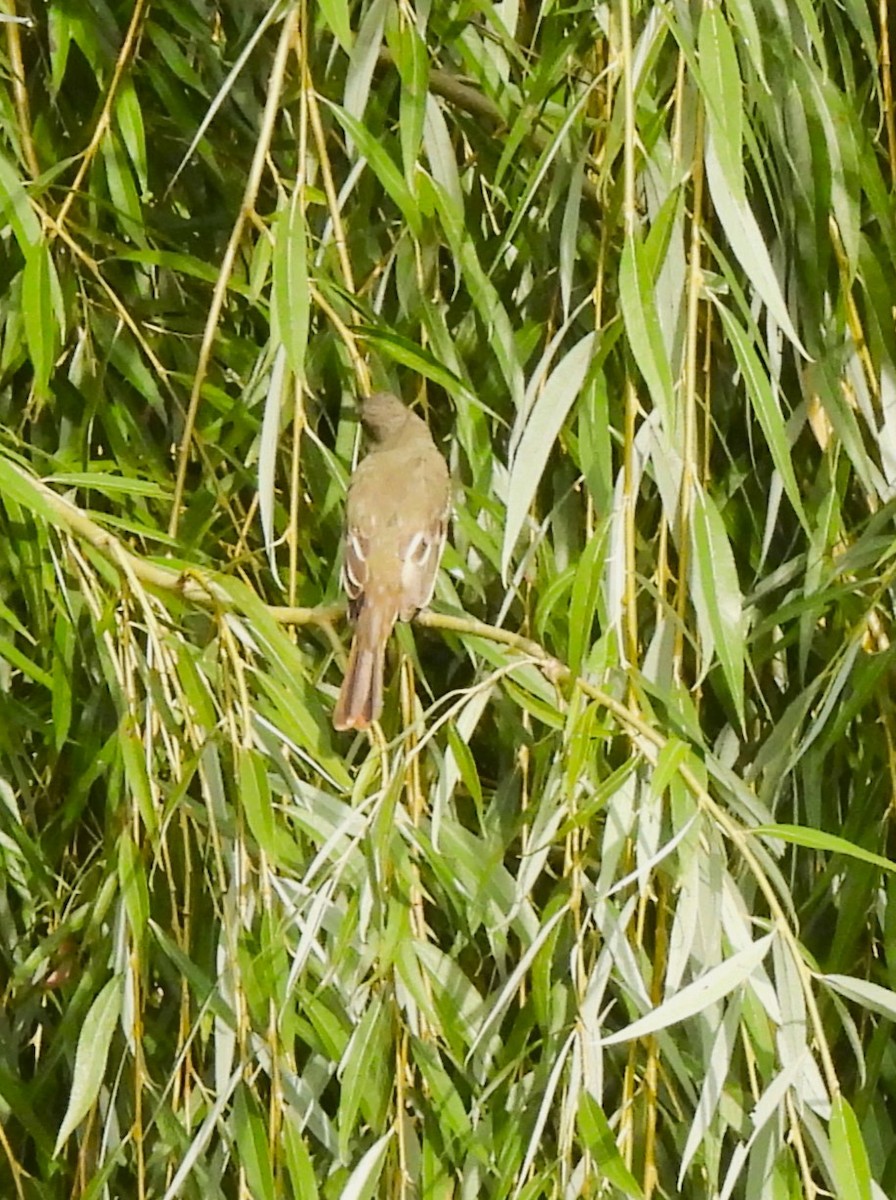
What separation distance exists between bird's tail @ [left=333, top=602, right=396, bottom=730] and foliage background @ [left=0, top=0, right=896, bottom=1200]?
0.8 inches

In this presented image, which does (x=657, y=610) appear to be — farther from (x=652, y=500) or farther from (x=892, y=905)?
(x=892, y=905)

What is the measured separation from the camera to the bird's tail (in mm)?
1026

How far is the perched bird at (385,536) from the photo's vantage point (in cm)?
106

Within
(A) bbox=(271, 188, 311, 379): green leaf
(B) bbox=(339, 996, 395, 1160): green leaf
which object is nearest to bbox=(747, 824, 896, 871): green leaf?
(B) bbox=(339, 996, 395, 1160): green leaf

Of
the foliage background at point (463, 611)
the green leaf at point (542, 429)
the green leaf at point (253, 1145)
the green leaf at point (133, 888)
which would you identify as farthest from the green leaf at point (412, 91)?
the green leaf at point (253, 1145)

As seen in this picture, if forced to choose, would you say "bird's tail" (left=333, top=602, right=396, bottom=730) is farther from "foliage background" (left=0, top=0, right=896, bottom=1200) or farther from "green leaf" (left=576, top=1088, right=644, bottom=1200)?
"green leaf" (left=576, top=1088, right=644, bottom=1200)

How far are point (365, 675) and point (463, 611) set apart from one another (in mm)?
145

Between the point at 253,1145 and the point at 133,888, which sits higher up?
the point at 133,888

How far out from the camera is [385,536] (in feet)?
4.00

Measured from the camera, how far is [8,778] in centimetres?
112

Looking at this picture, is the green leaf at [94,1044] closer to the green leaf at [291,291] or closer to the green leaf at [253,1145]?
the green leaf at [253,1145]

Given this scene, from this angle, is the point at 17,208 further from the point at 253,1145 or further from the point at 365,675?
→ the point at 253,1145

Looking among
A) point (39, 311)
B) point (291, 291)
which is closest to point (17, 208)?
point (39, 311)

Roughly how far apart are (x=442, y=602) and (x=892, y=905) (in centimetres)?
39
